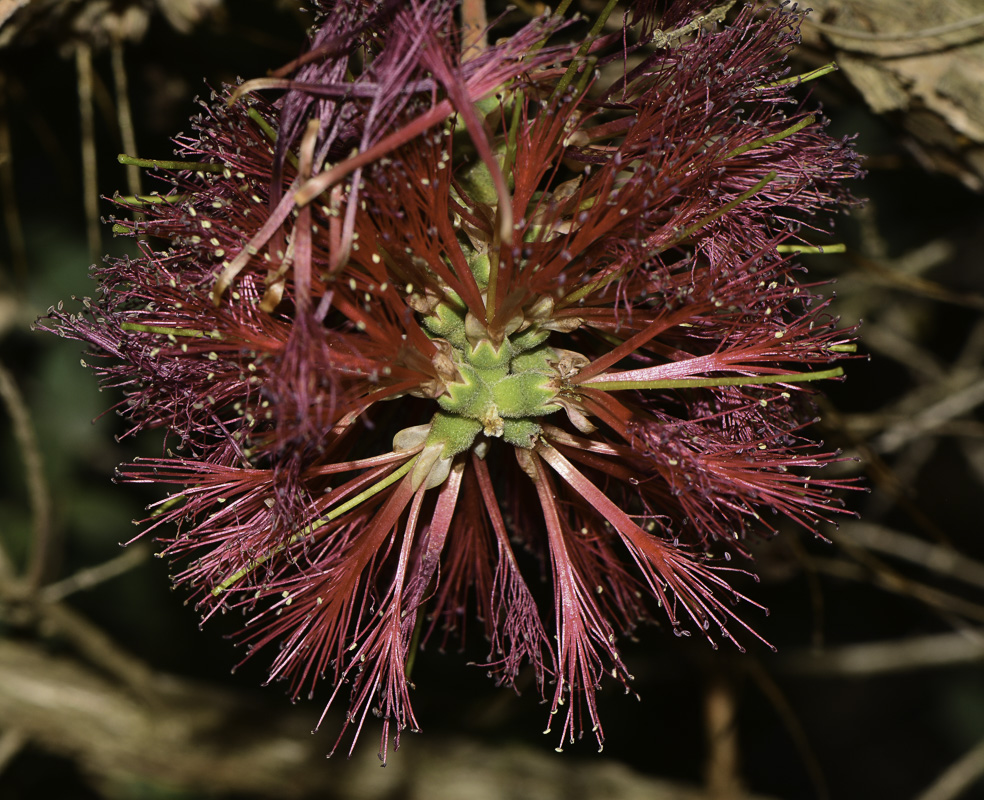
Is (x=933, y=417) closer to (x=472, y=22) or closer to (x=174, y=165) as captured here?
(x=472, y=22)

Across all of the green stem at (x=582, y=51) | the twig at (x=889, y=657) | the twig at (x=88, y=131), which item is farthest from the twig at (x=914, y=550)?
the twig at (x=88, y=131)

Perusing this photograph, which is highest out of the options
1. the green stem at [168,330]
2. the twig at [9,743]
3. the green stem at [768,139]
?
the green stem at [768,139]

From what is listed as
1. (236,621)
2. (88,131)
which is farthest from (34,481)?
(236,621)

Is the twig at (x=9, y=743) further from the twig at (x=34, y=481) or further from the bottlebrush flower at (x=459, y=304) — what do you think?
the bottlebrush flower at (x=459, y=304)

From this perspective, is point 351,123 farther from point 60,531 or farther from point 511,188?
point 60,531

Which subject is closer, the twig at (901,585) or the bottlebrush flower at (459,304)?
the bottlebrush flower at (459,304)

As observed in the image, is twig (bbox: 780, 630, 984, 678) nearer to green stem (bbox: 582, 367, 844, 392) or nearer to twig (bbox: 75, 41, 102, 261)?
green stem (bbox: 582, 367, 844, 392)

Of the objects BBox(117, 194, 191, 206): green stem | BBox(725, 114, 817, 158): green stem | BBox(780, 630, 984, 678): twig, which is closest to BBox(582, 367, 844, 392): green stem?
BBox(725, 114, 817, 158): green stem
